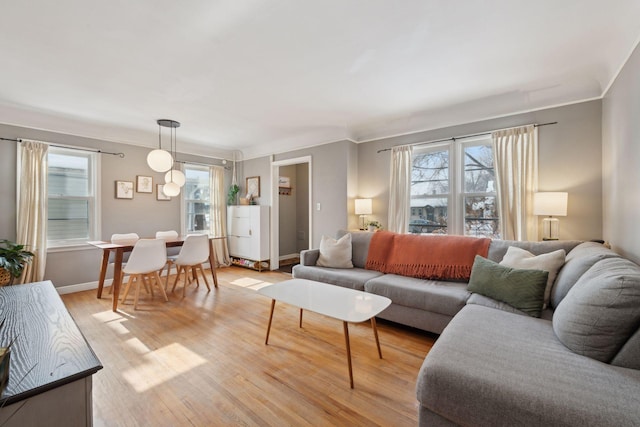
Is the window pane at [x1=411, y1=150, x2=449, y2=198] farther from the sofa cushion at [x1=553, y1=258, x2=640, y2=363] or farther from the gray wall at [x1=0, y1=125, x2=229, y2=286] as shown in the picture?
the gray wall at [x1=0, y1=125, x2=229, y2=286]

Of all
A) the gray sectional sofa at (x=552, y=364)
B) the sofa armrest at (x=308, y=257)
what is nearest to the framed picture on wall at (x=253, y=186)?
the sofa armrest at (x=308, y=257)

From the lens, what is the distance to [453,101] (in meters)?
3.28

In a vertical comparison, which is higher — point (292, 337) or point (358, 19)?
point (358, 19)

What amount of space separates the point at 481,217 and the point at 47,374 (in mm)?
3880

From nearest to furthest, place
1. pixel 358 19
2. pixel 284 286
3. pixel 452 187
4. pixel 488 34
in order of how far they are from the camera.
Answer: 1. pixel 358 19
2. pixel 488 34
3. pixel 284 286
4. pixel 452 187

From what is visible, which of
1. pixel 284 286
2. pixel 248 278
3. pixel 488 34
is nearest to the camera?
pixel 488 34

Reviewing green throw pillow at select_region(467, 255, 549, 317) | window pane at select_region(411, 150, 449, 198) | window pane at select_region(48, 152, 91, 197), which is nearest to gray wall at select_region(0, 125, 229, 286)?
window pane at select_region(48, 152, 91, 197)

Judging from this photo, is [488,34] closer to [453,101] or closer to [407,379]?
[453,101]

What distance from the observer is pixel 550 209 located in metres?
2.74

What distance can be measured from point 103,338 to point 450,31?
3818 millimetres

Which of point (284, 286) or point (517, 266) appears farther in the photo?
point (284, 286)

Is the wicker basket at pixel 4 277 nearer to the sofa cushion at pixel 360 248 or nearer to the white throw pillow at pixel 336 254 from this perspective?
the white throw pillow at pixel 336 254

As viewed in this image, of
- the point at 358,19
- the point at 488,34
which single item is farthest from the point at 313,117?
the point at 488,34

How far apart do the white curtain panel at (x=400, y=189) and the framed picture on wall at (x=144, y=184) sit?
3910 mm
